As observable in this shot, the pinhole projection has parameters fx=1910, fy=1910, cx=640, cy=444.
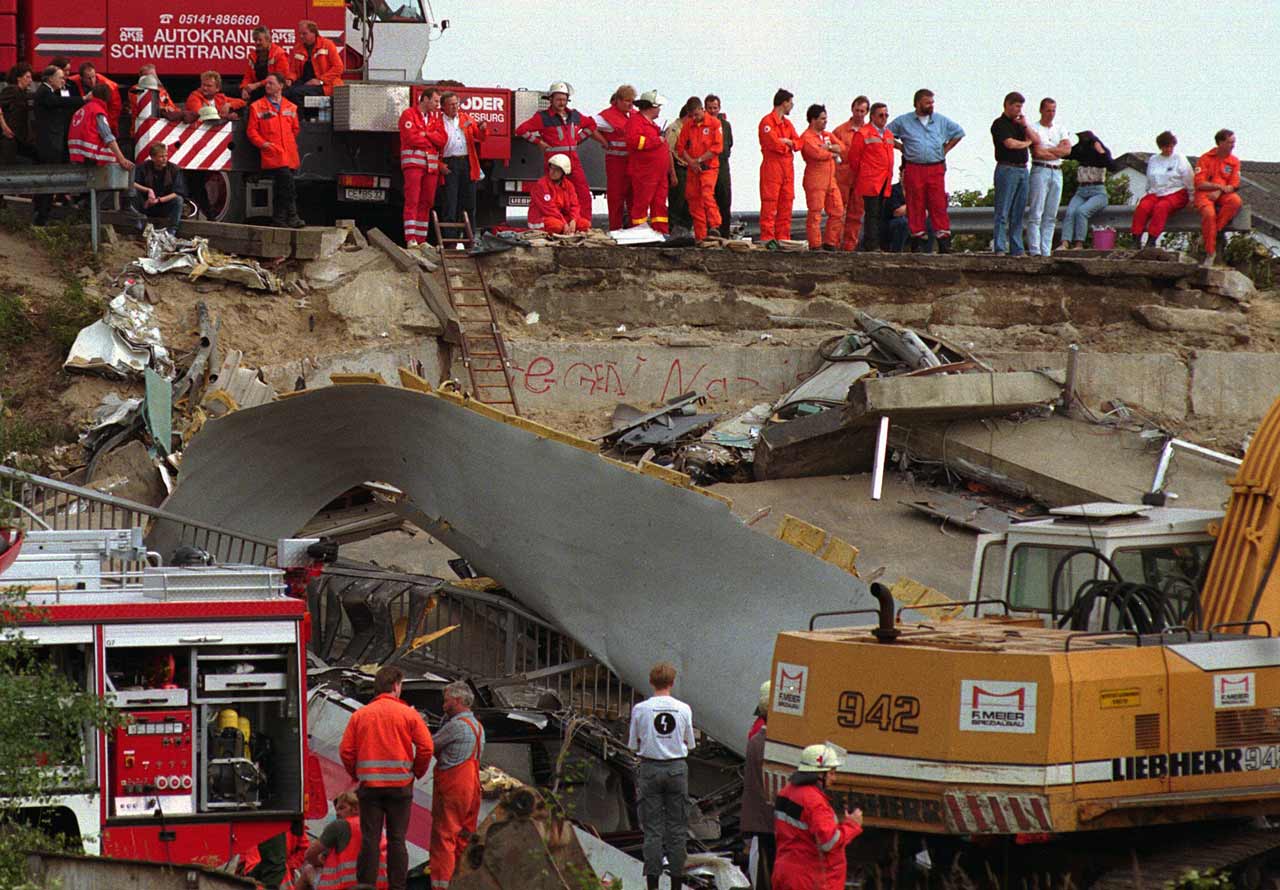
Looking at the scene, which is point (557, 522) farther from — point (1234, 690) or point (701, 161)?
point (701, 161)

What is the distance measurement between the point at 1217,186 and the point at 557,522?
9398mm

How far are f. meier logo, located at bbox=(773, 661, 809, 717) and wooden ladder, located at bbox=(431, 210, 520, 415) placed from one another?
782cm

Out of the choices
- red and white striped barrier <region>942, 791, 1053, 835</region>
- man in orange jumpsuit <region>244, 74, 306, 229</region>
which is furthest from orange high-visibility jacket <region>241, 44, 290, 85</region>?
red and white striped barrier <region>942, 791, 1053, 835</region>

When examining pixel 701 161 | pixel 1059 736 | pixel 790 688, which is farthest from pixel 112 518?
pixel 1059 736

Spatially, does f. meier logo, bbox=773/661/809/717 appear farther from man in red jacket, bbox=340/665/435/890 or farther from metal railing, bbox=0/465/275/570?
metal railing, bbox=0/465/275/570

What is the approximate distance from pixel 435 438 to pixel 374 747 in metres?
4.79

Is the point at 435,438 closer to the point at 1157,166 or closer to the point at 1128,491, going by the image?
the point at 1128,491

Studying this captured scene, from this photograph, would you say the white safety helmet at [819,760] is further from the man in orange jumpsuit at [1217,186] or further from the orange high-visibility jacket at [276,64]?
the orange high-visibility jacket at [276,64]

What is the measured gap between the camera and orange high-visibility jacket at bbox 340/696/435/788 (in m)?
9.94

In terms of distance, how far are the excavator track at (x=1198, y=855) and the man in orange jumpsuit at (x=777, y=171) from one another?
437 inches

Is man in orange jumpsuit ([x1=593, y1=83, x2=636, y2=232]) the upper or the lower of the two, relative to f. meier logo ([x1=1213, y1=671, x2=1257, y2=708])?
upper

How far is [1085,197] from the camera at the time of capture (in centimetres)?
2119

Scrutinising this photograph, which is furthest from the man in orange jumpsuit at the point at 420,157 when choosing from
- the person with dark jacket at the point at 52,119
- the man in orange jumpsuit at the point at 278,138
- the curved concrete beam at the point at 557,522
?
the curved concrete beam at the point at 557,522

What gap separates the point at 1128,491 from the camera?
1592 centimetres
